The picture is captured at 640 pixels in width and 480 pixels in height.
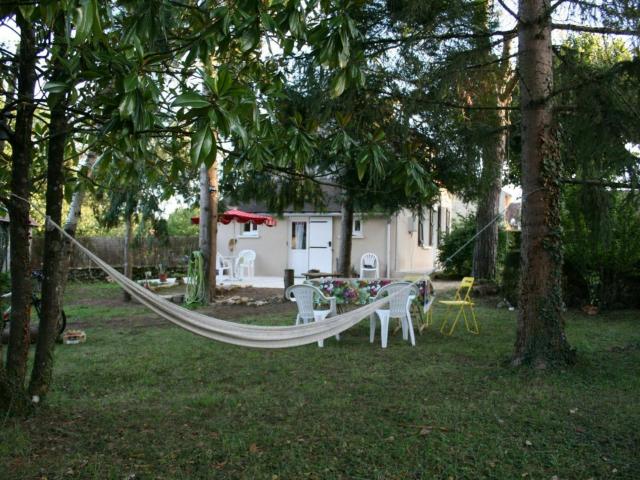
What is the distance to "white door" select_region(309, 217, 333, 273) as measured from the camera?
57.5ft

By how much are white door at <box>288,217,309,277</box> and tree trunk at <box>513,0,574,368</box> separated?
1277 cm

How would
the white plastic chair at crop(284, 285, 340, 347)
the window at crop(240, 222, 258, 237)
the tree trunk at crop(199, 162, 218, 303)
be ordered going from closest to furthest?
1. the white plastic chair at crop(284, 285, 340, 347)
2. the tree trunk at crop(199, 162, 218, 303)
3. the window at crop(240, 222, 258, 237)

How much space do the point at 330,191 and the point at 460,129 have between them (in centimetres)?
859

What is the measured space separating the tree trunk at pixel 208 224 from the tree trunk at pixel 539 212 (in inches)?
280

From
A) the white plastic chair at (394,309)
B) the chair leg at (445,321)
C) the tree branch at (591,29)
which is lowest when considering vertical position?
the chair leg at (445,321)

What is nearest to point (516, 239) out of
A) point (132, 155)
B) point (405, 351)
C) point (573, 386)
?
point (405, 351)

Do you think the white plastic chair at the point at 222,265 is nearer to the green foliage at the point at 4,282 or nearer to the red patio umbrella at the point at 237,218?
the red patio umbrella at the point at 237,218

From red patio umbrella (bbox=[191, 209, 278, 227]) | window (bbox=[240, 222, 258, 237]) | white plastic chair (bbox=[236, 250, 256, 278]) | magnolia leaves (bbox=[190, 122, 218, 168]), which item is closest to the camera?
magnolia leaves (bbox=[190, 122, 218, 168])

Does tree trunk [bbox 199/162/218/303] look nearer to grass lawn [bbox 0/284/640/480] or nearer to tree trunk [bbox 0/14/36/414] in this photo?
grass lawn [bbox 0/284/640/480]

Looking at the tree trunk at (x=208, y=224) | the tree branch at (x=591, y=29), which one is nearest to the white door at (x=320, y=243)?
the tree trunk at (x=208, y=224)

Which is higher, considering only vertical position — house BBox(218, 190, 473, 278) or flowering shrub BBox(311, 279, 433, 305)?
house BBox(218, 190, 473, 278)

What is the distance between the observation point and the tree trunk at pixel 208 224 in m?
11.1

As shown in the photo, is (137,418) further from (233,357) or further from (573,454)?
(573,454)

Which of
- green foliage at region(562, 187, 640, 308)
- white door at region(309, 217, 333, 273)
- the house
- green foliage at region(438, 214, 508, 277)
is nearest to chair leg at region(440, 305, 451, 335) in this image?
green foliage at region(562, 187, 640, 308)
